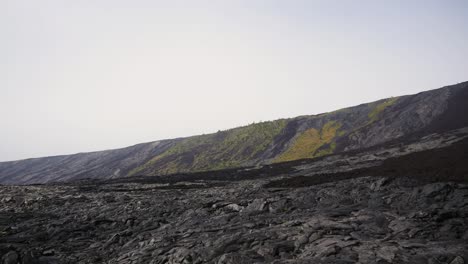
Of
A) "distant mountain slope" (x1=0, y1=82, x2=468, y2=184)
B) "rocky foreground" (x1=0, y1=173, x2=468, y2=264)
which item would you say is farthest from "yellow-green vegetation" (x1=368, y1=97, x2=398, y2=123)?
"rocky foreground" (x1=0, y1=173, x2=468, y2=264)

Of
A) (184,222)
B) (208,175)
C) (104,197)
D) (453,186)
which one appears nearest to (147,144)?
(208,175)

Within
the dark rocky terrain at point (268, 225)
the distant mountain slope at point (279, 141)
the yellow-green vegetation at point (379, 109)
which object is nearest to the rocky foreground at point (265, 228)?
the dark rocky terrain at point (268, 225)

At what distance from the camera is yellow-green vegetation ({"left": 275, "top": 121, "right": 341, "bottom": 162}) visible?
75912 mm

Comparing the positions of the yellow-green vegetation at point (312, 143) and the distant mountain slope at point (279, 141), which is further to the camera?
the yellow-green vegetation at point (312, 143)

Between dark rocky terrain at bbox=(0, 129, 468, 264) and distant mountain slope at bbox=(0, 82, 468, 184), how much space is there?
4067cm

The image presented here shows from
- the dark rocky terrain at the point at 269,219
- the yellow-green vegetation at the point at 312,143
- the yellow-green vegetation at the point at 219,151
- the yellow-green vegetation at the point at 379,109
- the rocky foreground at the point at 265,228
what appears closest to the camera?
the rocky foreground at the point at 265,228

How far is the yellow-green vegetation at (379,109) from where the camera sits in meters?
82.8

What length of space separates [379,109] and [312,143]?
2043 centimetres

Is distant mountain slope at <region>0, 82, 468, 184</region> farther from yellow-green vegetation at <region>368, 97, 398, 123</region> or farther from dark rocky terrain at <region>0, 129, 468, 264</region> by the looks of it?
dark rocky terrain at <region>0, 129, 468, 264</region>

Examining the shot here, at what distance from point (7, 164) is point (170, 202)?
150 meters

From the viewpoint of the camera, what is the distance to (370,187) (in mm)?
24453

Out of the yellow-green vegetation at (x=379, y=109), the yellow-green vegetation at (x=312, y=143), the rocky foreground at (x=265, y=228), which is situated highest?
the yellow-green vegetation at (x=379, y=109)

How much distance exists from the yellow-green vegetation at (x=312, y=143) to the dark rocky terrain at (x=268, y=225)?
42.4m

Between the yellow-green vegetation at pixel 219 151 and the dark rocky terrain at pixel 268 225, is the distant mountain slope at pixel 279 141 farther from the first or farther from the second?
the dark rocky terrain at pixel 268 225
